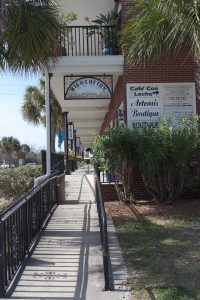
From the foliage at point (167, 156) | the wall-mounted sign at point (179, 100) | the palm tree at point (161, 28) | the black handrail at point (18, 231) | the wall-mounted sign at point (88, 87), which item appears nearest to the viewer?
the black handrail at point (18, 231)

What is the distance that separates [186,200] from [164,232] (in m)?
4.38

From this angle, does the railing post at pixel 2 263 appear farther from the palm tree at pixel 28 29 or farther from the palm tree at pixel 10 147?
the palm tree at pixel 10 147

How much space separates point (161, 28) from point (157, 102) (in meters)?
3.32

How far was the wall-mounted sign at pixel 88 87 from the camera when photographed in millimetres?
14977

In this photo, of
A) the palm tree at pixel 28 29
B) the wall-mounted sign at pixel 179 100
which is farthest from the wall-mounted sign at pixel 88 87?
the palm tree at pixel 28 29

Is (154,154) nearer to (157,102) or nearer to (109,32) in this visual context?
(157,102)

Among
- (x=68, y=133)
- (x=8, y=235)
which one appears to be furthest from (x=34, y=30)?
(x=68, y=133)

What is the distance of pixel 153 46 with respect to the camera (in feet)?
37.0

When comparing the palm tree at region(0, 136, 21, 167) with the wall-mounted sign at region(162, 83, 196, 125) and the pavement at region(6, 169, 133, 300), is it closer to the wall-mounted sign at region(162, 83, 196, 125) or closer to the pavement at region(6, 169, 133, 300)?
the wall-mounted sign at region(162, 83, 196, 125)

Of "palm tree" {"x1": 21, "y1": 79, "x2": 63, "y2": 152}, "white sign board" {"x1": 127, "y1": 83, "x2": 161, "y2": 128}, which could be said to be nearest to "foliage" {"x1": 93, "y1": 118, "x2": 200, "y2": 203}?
"white sign board" {"x1": 127, "y1": 83, "x2": 161, "y2": 128}

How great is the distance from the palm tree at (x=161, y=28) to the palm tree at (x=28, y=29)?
230 cm

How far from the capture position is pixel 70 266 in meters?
6.68

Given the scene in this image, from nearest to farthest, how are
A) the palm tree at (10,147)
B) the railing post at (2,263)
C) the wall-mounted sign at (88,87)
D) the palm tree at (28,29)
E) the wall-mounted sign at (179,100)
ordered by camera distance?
the railing post at (2,263), the palm tree at (28,29), the wall-mounted sign at (179,100), the wall-mounted sign at (88,87), the palm tree at (10,147)

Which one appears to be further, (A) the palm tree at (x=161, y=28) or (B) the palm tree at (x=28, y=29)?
(A) the palm tree at (x=161, y=28)
